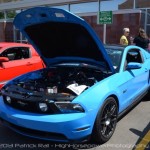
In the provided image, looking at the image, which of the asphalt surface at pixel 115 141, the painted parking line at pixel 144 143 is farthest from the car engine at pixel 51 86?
the painted parking line at pixel 144 143

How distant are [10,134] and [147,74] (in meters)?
3.07

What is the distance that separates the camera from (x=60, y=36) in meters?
5.27

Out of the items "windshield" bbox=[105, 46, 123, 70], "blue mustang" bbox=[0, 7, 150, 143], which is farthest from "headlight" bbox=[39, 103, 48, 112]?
"windshield" bbox=[105, 46, 123, 70]

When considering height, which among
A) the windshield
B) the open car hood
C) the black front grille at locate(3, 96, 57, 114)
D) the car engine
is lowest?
the black front grille at locate(3, 96, 57, 114)

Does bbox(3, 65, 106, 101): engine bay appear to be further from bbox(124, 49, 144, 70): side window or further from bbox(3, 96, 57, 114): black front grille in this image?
bbox(124, 49, 144, 70): side window

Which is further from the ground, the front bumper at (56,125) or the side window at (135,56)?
the side window at (135,56)

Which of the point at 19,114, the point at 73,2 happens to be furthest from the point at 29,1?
the point at 19,114

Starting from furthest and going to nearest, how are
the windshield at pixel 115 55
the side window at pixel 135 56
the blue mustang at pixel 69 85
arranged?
the side window at pixel 135 56 < the windshield at pixel 115 55 < the blue mustang at pixel 69 85

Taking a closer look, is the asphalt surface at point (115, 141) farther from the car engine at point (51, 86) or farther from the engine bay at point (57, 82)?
the engine bay at point (57, 82)

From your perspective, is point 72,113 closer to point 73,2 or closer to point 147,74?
point 147,74

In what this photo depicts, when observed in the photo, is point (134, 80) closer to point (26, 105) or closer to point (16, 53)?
point (26, 105)

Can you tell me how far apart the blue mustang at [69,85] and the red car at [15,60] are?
1500 mm

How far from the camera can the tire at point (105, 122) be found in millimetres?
4051

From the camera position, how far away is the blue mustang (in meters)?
3.86
